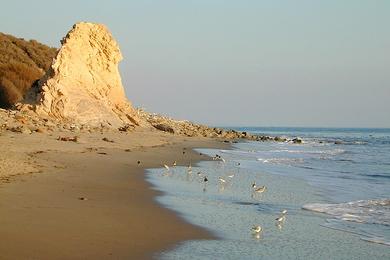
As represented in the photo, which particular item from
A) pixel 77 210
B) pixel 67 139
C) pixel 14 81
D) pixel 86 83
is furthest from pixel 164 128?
pixel 77 210

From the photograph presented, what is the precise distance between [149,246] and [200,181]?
7.44 m

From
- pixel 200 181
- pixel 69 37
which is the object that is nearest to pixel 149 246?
pixel 200 181

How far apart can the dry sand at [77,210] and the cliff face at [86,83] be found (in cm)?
1090

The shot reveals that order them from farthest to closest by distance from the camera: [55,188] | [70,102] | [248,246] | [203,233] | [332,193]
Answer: [70,102] < [332,193] < [55,188] < [203,233] < [248,246]

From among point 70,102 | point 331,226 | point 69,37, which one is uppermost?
point 69,37

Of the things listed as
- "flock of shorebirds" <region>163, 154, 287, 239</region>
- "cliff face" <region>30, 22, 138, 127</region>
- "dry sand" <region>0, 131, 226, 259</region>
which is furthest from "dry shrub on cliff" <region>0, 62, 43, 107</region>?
"dry sand" <region>0, 131, 226, 259</region>

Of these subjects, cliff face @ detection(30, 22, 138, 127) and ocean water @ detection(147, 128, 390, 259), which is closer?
ocean water @ detection(147, 128, 390, 259)

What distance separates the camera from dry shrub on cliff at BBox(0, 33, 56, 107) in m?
34.2

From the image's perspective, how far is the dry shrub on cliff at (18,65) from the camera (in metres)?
34.2

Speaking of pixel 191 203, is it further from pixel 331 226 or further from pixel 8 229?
pixel 8 229

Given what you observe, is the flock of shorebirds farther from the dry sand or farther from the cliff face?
the cliff face

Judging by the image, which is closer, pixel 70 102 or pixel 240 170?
pixel 240 170

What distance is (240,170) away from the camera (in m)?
18.2

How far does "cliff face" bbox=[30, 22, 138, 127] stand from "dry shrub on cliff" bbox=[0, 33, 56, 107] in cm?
488
